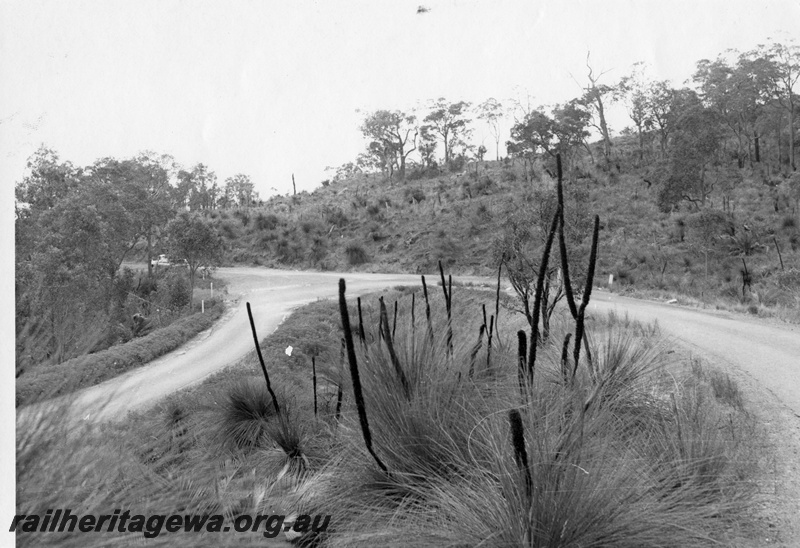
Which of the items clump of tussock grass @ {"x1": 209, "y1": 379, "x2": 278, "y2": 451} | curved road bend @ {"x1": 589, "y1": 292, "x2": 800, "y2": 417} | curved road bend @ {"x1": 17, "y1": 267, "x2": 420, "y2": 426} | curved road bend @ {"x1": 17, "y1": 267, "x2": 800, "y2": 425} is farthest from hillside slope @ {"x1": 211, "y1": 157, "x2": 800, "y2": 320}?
clump of tussock grass @ {"x1": 209, "y1": 379, "x2": 278, "y2": 451}

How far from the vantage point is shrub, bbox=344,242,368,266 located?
29172 millimetres

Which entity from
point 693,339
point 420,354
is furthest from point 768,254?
point 420,354

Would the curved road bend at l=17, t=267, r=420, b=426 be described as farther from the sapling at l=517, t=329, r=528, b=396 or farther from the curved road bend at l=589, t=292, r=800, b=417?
the curved road bend at l=589, t=292, r=800, b=417

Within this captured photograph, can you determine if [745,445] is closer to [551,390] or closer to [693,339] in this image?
[551,390]

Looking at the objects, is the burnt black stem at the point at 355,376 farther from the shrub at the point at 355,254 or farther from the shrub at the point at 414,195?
the shrub at the point at 414,195

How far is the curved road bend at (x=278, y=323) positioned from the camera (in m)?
1.83

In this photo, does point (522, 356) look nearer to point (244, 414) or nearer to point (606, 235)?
point (244, 414)

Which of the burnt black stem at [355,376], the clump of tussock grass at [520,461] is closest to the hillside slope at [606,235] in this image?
the clump of tussock grass at [520,461]

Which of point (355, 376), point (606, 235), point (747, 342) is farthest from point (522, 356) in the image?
point (606, 235)

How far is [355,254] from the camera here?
30078mm

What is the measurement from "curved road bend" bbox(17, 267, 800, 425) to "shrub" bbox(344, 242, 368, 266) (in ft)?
18.9

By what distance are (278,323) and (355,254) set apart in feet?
48.6

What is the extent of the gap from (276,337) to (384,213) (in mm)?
23182

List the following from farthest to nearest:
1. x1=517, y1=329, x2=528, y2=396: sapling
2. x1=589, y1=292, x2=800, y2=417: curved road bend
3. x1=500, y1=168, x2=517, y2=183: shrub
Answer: x1=500, y1=168, x2=517, y2=183: shrub
x1=589, y1=292, x2=800, y2=417: curved road bend
x1=517, y1=329, x2=528, y2=396: sapling
